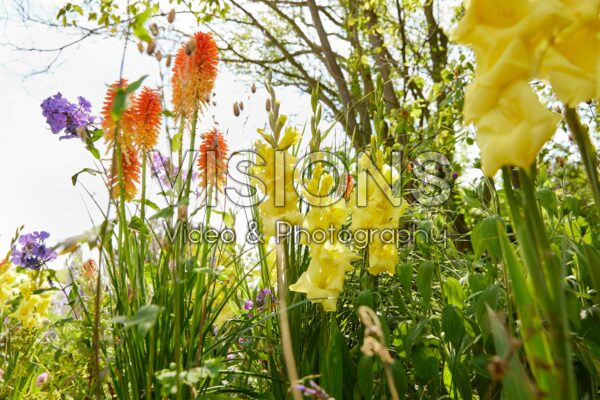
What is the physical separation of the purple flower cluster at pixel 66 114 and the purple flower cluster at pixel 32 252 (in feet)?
1.66

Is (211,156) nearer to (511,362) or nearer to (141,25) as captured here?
(141,25)

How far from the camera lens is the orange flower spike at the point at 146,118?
1731 mm

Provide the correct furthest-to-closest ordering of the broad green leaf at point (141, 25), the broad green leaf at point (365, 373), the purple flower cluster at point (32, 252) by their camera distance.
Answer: the purple flower cluster at point (32, 252)
the broad green leaf at point (365, 373)
the broad green leaf at point (141, 25)

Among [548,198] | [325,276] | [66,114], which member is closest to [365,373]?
[325,276]

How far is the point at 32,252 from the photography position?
203 cm

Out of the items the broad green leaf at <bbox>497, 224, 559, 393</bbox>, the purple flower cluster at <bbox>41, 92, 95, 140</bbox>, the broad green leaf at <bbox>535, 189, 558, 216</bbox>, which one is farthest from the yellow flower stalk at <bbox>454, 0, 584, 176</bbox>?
the purple flower cluster at <bbox>41, 92, 95, 140</bbox>

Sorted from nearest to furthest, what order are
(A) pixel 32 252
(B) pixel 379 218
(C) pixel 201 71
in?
(B) pixel 379 218 → (C) pixel 201 71 → (A) pixel 32 252

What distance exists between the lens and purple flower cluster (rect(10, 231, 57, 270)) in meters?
2.01

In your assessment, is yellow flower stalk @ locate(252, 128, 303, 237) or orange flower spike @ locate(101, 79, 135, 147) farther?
orange flower spike @ locate(101, 79, 135, 147)

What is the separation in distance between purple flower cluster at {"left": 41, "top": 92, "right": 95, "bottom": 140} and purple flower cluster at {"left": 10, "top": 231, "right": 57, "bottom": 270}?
0.51 metres

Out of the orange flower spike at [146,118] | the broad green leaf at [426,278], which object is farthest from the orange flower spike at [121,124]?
the broad green leaf at [426,278]

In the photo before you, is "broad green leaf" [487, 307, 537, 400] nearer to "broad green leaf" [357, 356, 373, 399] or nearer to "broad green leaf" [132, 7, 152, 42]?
"broad green leaf" [357, 356, 373, 399]

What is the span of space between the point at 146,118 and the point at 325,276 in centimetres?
84

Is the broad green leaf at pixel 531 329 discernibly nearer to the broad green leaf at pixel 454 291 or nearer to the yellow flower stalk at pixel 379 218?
the yellow flower stalk at pixel 379 218
